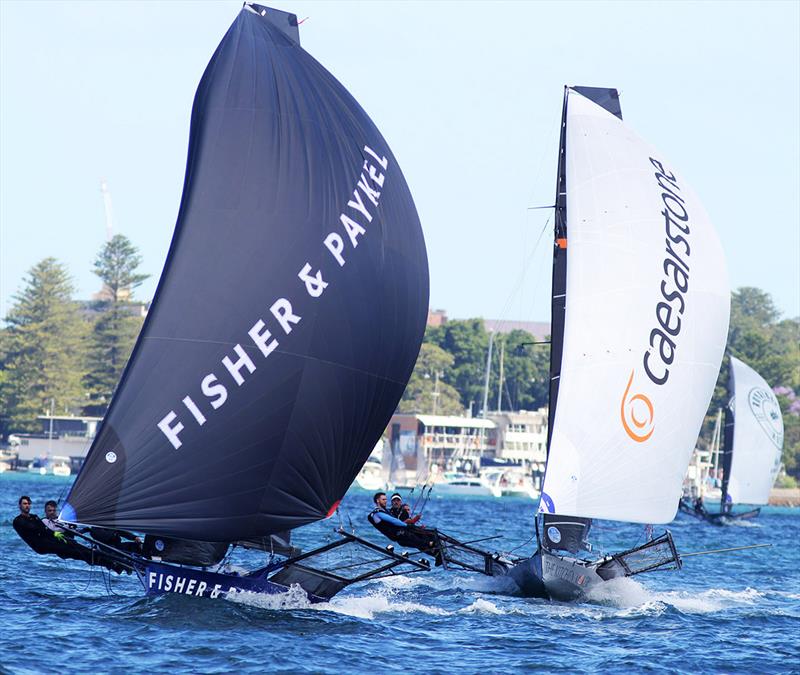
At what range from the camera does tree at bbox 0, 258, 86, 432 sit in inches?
4791

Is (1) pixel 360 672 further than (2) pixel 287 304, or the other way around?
(2) pixel 287 304

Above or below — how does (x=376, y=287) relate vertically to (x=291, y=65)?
below

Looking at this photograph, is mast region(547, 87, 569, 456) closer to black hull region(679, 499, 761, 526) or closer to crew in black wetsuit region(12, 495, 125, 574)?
crew in black wetsuit region(12, 495, 125, 574)

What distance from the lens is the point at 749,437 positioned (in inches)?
2425

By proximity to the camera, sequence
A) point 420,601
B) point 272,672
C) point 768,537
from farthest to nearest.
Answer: point 768,537 < point 420,601 < point 272,672

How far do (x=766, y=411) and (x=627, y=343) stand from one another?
39046 mm

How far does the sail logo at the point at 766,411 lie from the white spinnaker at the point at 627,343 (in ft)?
119

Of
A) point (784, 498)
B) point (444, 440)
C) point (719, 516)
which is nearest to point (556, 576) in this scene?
point (719, 516)

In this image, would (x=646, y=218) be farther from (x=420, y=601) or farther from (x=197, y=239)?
(x=197, y=239)

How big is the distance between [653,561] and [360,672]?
8.94m

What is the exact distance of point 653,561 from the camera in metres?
24.8

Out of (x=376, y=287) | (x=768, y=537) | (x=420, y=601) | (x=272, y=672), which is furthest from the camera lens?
(x=768, y=537)

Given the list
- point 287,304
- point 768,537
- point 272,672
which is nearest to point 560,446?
point 287,304

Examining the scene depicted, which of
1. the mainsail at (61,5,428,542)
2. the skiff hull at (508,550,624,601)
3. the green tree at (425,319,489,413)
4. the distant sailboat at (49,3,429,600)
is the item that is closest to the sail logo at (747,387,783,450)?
the skiff hull at (508,550,624,601)
